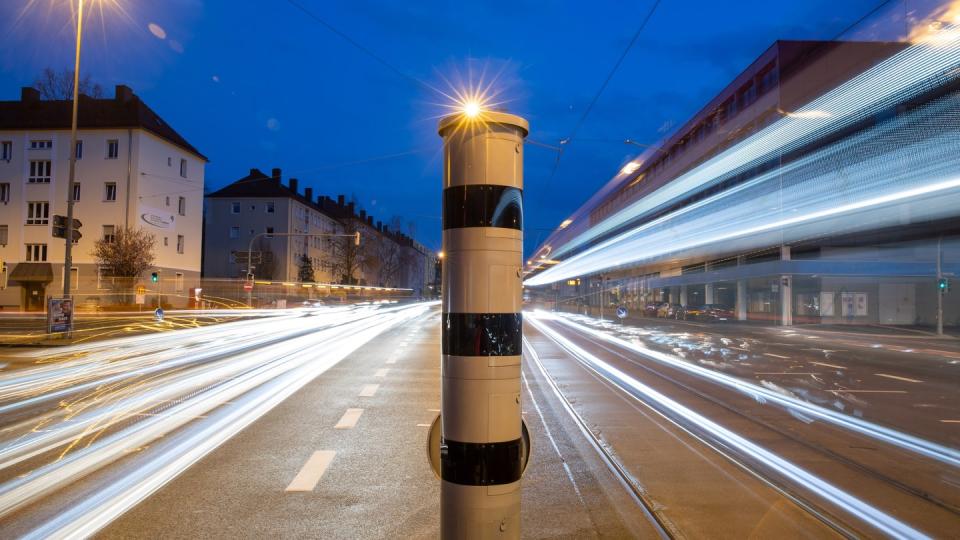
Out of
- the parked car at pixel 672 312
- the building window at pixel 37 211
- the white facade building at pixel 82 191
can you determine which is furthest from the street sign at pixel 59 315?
the parked car at pixel 672 312

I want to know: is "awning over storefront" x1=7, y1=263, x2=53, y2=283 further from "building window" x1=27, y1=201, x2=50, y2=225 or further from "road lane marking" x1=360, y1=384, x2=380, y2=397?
"road lane marking" x1=360, y1=384, x2=380, y2=397

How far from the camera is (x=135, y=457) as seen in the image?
5.64m

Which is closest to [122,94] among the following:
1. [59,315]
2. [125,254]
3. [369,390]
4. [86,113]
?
[86,113]

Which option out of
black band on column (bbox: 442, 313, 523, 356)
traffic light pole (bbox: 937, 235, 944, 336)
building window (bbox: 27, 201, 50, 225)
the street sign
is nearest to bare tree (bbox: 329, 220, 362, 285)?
building window (bbox: 27, 201, 50, 225)

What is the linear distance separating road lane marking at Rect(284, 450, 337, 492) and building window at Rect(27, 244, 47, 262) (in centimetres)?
4659

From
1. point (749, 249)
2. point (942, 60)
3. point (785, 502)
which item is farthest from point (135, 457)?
point (749, 249)

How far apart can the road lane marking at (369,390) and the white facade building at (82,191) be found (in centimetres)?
3562

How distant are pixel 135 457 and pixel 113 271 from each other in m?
38.7

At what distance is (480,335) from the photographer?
2182 mm

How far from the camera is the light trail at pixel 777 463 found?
4204 millimetres

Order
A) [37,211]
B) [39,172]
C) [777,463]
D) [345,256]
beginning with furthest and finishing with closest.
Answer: [345,256], [39,172], [37,211], [777,463]

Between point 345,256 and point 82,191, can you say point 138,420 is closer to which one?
point 82,191

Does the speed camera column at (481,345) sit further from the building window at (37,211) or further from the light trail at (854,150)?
the building window at (37,211)

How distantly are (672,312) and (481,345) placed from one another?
4486 cm
